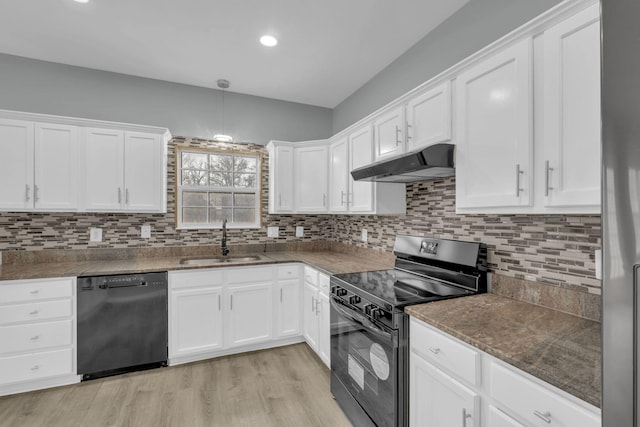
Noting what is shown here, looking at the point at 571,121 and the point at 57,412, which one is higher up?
the point at 571,121

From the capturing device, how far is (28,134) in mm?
2500

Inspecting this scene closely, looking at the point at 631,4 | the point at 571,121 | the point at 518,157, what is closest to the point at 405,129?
the point at 518,157

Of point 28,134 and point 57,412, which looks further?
point 28,134

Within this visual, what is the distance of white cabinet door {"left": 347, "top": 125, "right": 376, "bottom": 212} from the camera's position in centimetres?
257

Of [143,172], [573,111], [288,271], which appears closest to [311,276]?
[288,271]

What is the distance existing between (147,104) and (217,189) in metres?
1.12

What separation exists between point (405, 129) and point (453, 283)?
1.09 m

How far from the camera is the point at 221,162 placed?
Result: 11.7ft

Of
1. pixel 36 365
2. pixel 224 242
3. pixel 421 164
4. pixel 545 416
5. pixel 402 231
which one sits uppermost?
pixel 421 164

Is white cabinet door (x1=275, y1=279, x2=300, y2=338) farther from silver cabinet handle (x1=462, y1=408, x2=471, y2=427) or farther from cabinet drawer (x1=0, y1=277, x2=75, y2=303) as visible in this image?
silver cabinet handle (x1=462, y1=408, x2=471, y2=427)

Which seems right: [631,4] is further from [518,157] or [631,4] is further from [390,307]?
[390,307]

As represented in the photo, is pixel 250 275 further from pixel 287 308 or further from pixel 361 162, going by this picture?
pixel 361 162

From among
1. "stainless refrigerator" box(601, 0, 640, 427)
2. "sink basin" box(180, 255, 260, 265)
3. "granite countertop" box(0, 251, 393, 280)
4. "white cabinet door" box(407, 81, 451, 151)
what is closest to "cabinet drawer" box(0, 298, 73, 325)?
"granite countertop" box(0, 251, 393, 280)

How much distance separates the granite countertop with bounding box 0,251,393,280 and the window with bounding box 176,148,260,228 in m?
0.55
